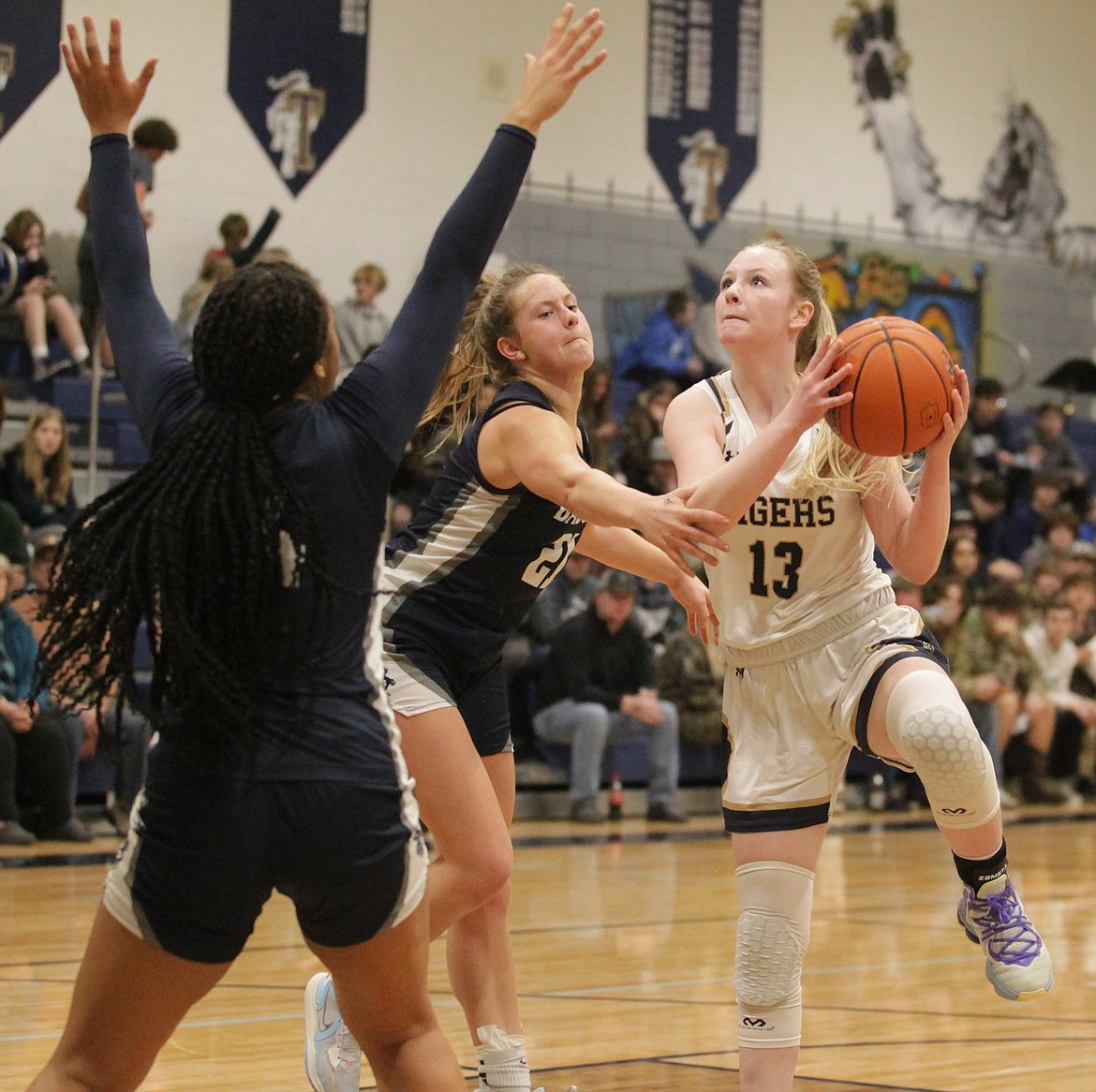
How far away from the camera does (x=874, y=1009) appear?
480cm

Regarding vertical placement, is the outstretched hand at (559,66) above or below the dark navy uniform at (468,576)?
above

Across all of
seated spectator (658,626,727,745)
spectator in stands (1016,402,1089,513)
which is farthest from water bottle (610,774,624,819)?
spectator in stands (1016,402,1089,513)

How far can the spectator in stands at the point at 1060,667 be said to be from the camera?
442 inches

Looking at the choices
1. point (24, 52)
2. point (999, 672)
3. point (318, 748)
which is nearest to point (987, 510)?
point (999, 672)

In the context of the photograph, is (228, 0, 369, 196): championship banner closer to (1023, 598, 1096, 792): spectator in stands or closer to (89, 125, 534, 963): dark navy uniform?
(1023, 598, 1096, 792): spectator in stands

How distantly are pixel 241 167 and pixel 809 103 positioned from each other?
19.1 feet

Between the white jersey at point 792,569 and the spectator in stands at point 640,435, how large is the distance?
7.36m

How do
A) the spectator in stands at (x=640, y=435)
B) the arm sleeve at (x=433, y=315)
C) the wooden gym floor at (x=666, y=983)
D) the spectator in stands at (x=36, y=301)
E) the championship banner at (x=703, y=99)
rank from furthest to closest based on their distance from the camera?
the championship banner at (x=703, y=99) < the spectator in stands at (x=640, y=435) < the spectator in stands at (x=36, y=301) < the wooden gym floor at (x=666, y=983) < the arm sleeve at (x=433, y=315)

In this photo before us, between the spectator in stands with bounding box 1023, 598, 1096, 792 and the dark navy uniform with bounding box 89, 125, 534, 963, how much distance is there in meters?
9.51

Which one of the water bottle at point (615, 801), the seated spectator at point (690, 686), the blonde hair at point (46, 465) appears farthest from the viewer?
the seated spectator at point (690, 686)

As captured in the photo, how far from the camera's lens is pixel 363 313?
12094mm

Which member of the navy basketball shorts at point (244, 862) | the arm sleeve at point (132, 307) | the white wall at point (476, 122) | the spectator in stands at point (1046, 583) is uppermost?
the white wall at point (476, 122)

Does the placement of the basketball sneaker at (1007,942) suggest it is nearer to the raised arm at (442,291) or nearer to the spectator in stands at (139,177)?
the raised arm at (442,291)

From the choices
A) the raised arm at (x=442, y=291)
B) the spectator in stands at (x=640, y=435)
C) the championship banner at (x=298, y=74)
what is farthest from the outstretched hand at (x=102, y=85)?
the championship banner at (x=298, y=74)
